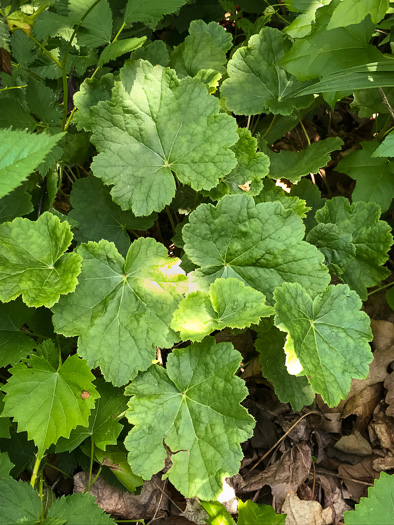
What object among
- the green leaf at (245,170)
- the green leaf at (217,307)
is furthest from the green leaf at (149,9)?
the green leaf at (217,307)

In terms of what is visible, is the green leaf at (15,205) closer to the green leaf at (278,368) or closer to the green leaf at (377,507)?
the green leaf at (278,368)

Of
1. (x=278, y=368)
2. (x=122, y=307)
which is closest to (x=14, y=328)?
(x=122, y=307)

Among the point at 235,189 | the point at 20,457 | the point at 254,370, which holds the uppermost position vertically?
the point at 235,189

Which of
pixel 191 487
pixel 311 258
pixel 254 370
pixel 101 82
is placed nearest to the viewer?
pixel 191 487

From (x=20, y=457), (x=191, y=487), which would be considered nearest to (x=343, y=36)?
(x=191, y=487)

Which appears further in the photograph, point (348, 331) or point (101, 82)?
point (101, 82)

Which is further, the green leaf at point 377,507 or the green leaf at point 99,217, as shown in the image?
the green leaf at point 99,217

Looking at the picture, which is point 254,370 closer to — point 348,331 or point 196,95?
point 348,331

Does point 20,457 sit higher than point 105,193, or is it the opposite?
point 105,193
